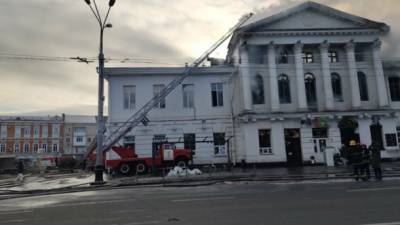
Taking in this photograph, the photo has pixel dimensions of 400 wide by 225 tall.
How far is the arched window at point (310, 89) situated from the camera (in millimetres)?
31625

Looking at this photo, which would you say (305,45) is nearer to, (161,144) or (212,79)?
(212,79)

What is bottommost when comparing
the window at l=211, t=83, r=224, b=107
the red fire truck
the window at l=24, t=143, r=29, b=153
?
the red fire truck

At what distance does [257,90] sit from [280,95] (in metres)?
2.36

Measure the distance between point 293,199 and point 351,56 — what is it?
26.0 metres

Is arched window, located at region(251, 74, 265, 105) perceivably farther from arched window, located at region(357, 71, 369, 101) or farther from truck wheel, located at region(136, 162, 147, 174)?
truck wheel, located at region(136, 162, 147, 174)

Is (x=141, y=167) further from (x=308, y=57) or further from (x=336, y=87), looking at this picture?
(x=336, y=87)

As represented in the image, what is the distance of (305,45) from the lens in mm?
31906

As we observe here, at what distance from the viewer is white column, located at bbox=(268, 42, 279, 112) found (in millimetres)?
30298

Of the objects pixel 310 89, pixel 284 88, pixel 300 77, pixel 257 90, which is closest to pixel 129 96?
pixel 257 90

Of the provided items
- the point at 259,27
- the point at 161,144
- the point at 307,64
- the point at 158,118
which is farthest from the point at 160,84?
the point at 307,64

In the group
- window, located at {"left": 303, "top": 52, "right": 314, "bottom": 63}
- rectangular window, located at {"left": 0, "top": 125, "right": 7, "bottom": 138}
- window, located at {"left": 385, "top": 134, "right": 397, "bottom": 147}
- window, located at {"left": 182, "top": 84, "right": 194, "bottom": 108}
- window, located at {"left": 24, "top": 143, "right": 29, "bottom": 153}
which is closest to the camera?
window, located at {"left": 385, "top": 134, "right": 397, "bottom": 147}

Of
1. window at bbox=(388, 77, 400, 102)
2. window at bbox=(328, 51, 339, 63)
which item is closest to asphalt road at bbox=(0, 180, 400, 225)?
window at bbox=(328, 51, 339, 63)

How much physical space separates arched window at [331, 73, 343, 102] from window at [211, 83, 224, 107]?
10886 mm

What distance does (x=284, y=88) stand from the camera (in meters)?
31.6
